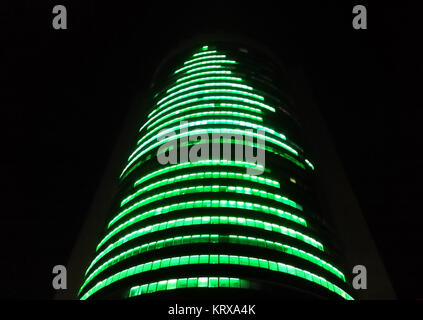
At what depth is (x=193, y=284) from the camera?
1531 inches

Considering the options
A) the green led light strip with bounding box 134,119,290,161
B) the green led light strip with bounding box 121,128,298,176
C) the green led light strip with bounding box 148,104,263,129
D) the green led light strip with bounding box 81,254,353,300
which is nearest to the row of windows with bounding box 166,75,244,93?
the green led light strip with bounding box 148,104,263,129

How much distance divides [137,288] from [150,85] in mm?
60683

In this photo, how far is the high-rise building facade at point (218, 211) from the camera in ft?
Result: 133

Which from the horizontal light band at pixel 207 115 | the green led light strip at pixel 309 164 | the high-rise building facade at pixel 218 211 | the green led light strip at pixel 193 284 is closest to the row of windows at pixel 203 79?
the high-rise building facade at pixel 218 211

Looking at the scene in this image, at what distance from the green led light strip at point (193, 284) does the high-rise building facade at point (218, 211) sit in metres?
0.10

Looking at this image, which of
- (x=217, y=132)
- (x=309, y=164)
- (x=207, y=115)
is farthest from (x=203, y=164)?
(x=309, y=164)

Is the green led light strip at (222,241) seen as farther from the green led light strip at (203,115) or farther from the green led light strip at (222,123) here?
the green led light strip at (203,115)

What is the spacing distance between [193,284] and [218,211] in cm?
1033

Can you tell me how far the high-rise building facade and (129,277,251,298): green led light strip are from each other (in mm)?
96

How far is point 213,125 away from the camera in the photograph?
62.1m

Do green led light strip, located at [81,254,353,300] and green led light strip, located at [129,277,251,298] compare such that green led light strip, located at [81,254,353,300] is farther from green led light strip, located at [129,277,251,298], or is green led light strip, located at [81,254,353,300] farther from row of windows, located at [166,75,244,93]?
row of windows, located at [166,75,244,93]

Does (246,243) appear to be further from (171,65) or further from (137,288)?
(171,65)
